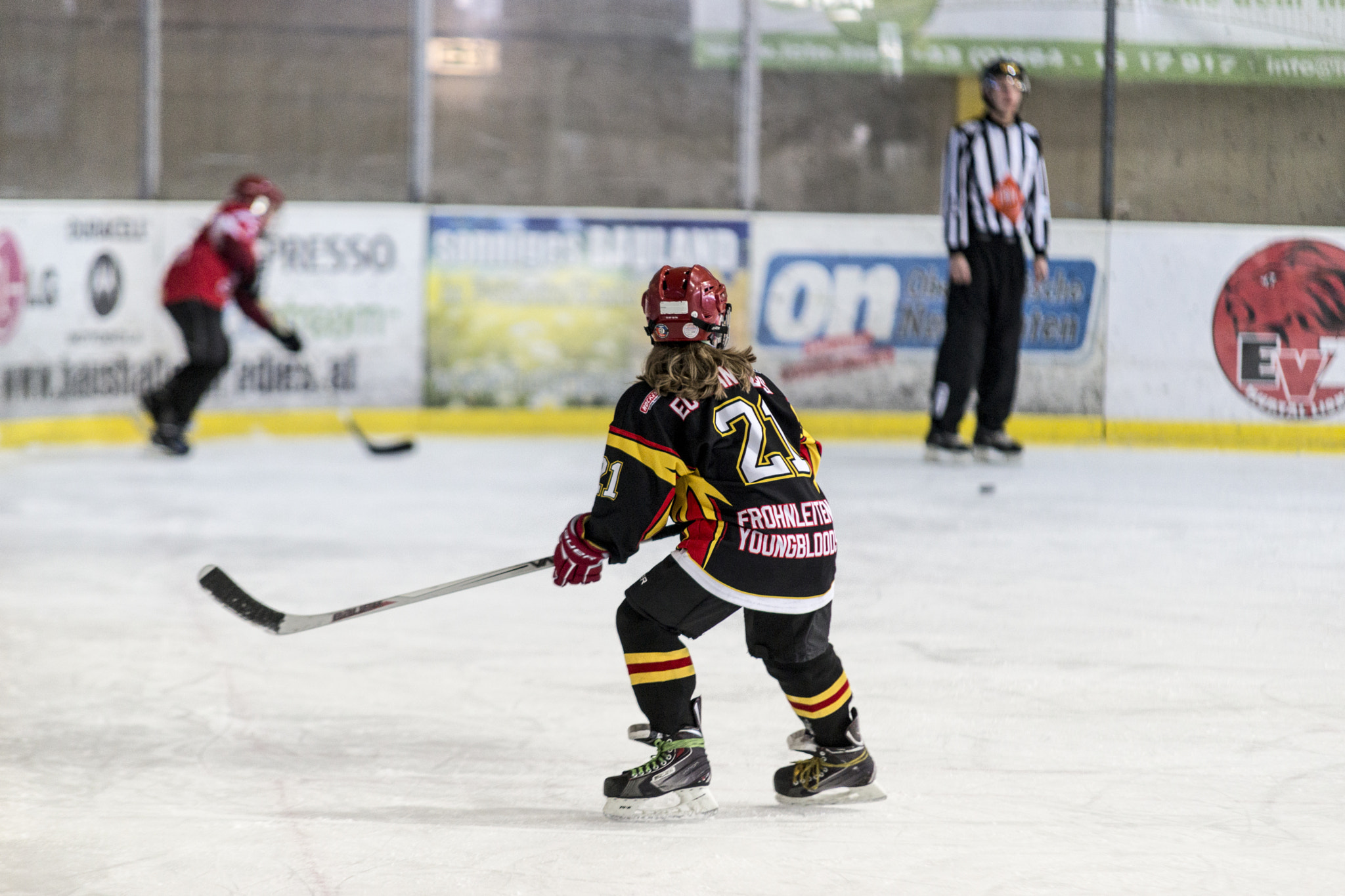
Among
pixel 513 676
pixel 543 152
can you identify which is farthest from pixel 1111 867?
pixel 543 152

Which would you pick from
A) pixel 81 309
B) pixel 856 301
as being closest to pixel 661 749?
pixel 81 309

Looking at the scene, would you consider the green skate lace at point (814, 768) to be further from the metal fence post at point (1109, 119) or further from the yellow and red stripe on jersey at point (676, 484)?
the metal fence post at point (1109, 119)

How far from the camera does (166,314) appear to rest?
6.84m

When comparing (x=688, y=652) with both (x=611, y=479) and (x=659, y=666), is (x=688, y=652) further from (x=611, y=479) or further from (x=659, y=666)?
(x=611, y=479)

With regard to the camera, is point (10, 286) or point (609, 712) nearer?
point (609, 712)

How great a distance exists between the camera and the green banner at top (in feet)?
23.4

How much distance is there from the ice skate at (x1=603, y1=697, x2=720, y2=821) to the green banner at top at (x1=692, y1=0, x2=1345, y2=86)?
5.64m

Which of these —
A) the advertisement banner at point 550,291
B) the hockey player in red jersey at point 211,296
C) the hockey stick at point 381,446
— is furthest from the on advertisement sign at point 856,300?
the hockey player in red jersey at point 211,296

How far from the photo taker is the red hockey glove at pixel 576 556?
2.08 metres

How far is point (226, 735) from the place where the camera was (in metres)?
2.54

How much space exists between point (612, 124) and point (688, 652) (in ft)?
18.7

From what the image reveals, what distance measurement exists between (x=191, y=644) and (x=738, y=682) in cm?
108

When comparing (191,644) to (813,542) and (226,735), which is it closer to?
(226,735)

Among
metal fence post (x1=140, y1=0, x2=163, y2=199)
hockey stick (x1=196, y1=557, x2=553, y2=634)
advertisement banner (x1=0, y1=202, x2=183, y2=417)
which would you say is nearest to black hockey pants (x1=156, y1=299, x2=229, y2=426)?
advertisement banner (x1=0, y1=202, x2=183, y2=417)
